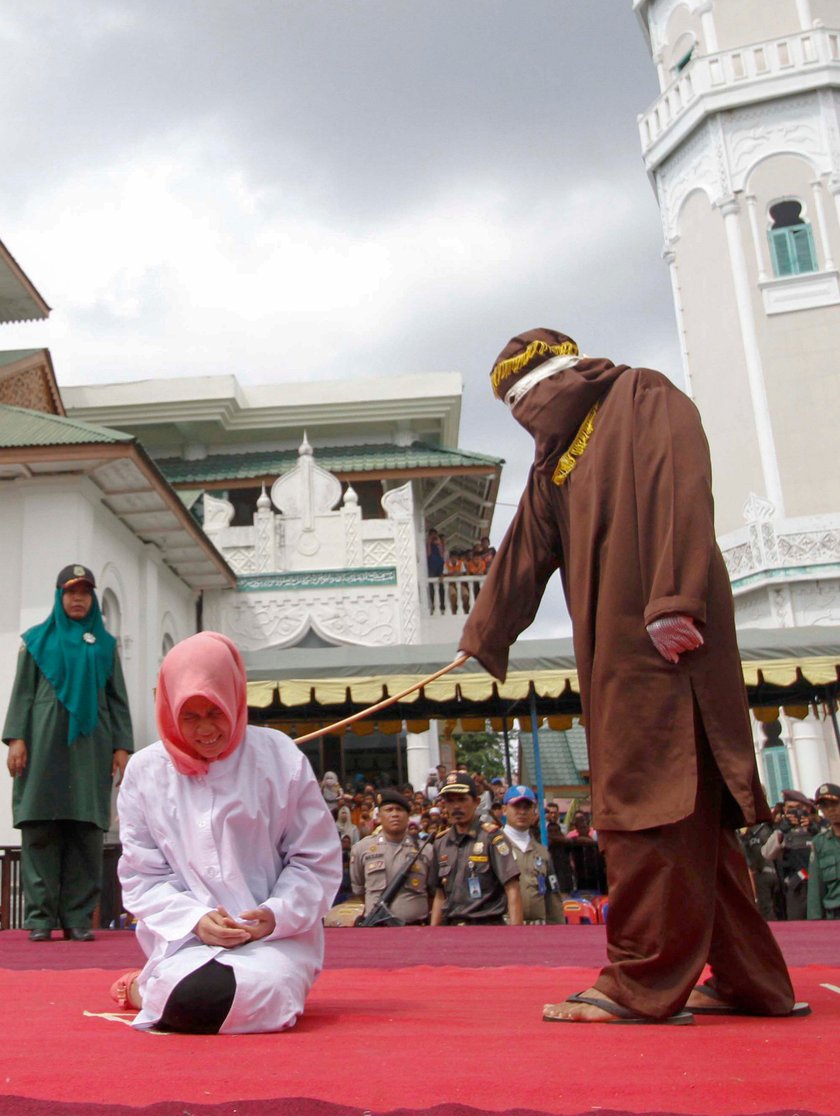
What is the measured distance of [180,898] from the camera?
2.67 meters

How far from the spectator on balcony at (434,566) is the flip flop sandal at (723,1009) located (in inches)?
577

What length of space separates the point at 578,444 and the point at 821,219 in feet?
68.7

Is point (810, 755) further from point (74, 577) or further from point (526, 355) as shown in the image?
point (526, 355)

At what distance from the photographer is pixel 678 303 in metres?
23.0

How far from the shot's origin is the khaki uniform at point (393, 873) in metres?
6.91

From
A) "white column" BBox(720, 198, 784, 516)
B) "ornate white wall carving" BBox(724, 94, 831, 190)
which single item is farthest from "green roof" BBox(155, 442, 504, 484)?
"ornate white wall carving" BBox(724, 94, 831, 190)

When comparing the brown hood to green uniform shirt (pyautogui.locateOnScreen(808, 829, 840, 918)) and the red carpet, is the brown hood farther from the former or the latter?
green uniform shirt (pyautogui.locateOnScreen(808, 829, 840, 918))

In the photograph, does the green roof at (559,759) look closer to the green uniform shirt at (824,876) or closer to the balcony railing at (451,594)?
the balcony railing at (451,594)

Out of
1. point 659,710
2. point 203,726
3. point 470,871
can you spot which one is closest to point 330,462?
point 470,871

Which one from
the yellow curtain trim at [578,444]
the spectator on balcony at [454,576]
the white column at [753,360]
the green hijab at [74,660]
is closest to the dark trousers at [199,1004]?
the yellow curtain trim at [578,444]

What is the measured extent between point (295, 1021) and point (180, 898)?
1.33 ft

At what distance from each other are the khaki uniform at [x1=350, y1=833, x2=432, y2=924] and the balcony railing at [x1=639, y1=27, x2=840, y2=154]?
19270 millimetres

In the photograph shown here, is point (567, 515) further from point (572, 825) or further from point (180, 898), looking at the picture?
point (572, 825)

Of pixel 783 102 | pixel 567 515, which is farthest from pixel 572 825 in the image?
pixel 783 102
